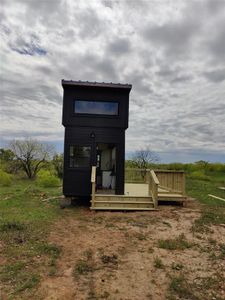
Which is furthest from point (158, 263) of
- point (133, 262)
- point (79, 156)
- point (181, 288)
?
point (79, 156)

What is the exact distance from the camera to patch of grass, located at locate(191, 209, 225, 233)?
6.58 m

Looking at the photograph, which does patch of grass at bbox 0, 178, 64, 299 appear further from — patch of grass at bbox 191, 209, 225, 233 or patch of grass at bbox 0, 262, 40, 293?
patch of grass at bbox 191, 209, 225, 233

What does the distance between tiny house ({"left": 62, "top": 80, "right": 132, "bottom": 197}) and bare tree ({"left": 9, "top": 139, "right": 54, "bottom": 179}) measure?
17.1m

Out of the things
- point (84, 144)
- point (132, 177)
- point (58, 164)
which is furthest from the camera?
point (58, 164)

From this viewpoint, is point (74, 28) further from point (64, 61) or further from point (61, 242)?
point (61, 242)

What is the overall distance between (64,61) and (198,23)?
577 centimetres

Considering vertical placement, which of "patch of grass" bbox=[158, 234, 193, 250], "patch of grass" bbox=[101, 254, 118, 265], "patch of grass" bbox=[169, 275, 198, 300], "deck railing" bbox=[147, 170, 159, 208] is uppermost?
"deck railing" bbox=[147, 170, 159, 208]

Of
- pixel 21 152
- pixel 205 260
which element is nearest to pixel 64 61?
pixel 205 260

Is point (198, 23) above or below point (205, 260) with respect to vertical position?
above

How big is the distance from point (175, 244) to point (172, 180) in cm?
494

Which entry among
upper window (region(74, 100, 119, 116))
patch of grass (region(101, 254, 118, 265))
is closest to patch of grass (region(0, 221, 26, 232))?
patch of grass (region(101, 254, 118, 265))

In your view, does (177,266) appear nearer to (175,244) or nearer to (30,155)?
(175,244)

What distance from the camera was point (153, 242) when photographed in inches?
217

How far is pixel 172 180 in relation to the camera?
10.1 metres
